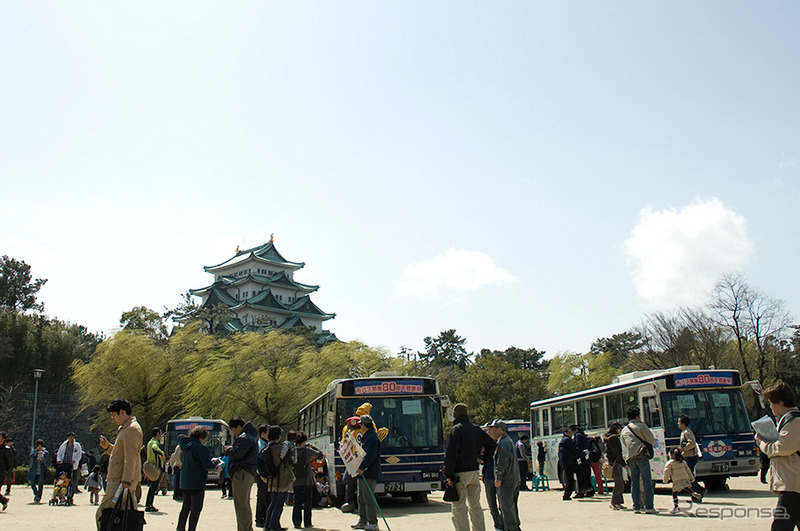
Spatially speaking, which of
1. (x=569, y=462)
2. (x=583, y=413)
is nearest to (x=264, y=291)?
(x=583, y=413)

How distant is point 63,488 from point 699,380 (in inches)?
573

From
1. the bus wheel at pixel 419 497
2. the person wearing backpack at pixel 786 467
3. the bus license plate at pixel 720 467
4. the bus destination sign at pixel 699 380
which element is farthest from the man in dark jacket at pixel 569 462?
the person wearing backpack at pixel 786 467

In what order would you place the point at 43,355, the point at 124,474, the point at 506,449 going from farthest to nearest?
1. the point at 43,355
2. the point at 506,449
3. the point at 124,474

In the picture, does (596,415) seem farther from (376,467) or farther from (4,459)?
(4,459)

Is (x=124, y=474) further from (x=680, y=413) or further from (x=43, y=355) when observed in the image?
(x=43, y=355)

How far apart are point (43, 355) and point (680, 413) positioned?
4499 cm

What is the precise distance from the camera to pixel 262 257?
76.6m

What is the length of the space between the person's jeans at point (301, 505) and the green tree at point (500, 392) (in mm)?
39677

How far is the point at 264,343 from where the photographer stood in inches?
1592

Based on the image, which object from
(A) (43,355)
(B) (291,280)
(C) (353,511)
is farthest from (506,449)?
(B) (291,280)

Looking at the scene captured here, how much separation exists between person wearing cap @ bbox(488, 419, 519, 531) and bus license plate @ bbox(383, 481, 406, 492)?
4550mm

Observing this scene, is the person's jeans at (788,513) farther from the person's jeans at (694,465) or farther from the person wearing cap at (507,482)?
the person's jeans at (694,465)

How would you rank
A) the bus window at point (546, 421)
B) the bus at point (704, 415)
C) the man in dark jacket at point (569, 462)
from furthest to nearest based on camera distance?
the bus window at point (546, 421) < the man in dark jacket at point (569, 462) < the bus at point (704, 415)

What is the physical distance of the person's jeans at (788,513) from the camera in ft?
16.8
